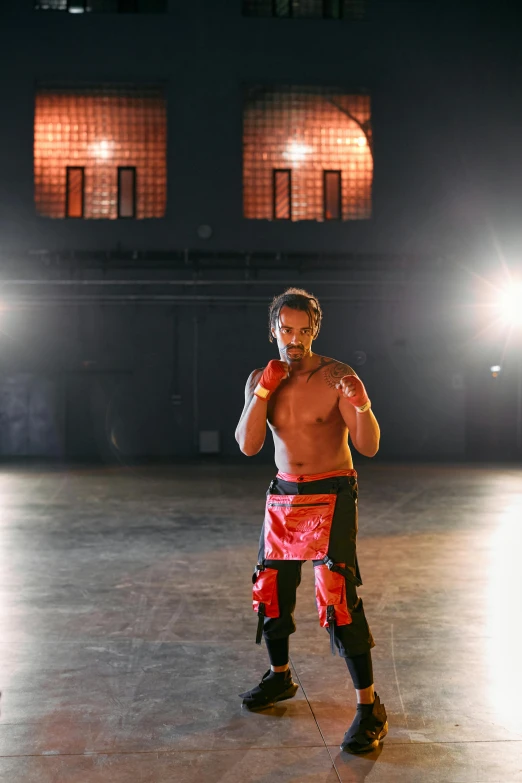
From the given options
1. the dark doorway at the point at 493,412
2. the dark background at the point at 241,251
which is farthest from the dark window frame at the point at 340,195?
the dark doorway at the point at 493,412

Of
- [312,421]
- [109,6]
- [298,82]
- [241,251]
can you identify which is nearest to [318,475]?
[312,421]

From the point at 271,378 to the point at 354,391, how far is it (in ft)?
1.10

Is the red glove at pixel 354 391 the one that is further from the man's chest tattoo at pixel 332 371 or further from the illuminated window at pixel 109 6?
the illuminated window at pixel 109 6

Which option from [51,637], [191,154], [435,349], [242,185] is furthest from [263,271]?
[51,637]

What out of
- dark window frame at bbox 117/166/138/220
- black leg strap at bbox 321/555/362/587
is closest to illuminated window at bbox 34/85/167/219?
dark window frame at bbox 117/166/138/220

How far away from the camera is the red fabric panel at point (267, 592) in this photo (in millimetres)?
3252

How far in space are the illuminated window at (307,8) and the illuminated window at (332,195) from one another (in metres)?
3.46

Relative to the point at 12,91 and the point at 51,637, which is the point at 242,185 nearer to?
the point at 12,91

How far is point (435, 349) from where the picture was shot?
16.9 meters

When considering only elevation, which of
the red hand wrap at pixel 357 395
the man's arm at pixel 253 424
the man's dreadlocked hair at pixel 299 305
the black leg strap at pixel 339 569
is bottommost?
the black leg strap at pixel 339 569

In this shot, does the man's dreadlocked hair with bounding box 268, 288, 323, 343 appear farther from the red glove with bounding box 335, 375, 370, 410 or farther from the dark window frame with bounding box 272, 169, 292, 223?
the dark window frame with bounding box 272, 169, 292, 223

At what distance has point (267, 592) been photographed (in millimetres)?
3258

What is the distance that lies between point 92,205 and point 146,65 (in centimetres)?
313

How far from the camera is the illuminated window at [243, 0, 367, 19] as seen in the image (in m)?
16.9
